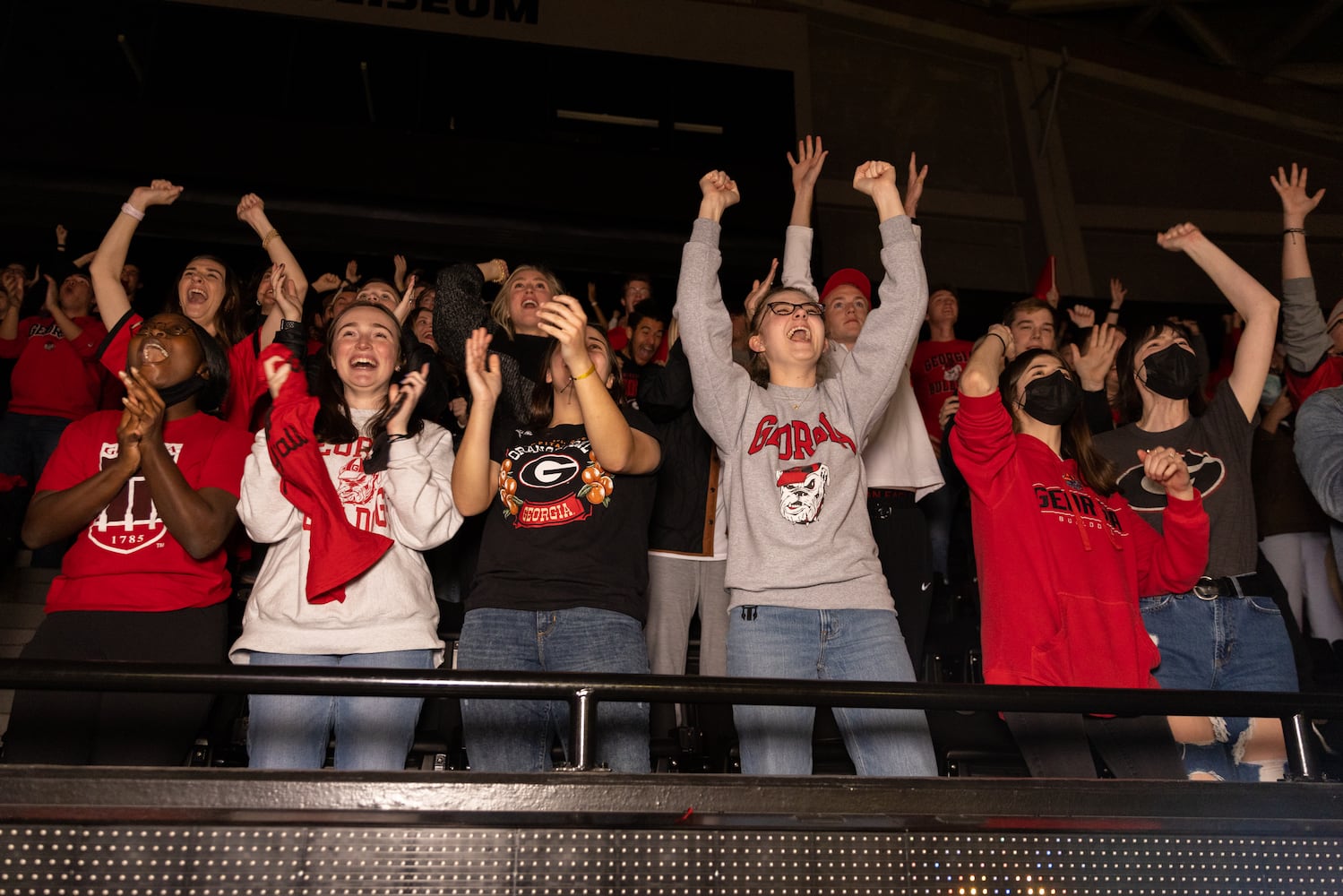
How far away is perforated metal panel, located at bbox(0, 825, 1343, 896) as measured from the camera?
1.77m

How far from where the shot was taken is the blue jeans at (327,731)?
96.8 inches

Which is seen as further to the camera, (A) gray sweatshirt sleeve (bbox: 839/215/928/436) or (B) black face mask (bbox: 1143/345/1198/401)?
(B) black face mask (bbox: 1143/345/1198/401)

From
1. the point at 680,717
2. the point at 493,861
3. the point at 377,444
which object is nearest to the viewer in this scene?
the point at 493,861

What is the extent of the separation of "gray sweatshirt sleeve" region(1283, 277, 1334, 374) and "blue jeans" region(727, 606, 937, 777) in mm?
2265

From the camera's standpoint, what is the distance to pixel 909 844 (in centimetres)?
193

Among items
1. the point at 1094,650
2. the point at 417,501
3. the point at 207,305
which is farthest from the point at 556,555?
the point at 207,305

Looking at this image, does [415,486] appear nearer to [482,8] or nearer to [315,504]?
[315,504]

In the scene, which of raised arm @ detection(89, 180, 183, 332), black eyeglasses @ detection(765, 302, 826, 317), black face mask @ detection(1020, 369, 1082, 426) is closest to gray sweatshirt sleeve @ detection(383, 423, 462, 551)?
black eyeglasses @ detection(765, 302, 826, 317)

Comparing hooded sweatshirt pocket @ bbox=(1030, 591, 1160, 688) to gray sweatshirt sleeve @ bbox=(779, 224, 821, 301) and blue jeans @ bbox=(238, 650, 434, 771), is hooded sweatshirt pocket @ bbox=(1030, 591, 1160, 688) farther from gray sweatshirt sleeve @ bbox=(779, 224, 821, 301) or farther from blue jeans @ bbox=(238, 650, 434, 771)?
blue jeans @ bbox=(238, 650, 434, 771)

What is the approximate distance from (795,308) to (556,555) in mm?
984

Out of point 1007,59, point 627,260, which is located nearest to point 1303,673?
point 627,260

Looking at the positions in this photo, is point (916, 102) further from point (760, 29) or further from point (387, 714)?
point (387, 714)

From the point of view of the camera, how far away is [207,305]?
371cm

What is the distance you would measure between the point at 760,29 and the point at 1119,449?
8.11 m
